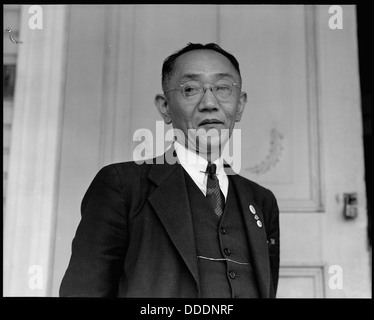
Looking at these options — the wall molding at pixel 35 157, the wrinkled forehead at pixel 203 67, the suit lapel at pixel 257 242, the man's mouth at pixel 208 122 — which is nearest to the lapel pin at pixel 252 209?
the suit lapel at pixel 257 242

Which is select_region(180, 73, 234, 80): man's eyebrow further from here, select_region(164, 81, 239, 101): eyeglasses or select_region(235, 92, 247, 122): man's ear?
select_region(235, 92, 247, 122): man's ear

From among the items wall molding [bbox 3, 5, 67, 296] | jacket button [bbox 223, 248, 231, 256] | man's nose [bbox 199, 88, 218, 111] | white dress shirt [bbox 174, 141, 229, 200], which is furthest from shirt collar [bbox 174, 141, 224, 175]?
wall molding [bbox 3, 5, 67, 296]

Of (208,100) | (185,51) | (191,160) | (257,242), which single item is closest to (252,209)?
(257,242)

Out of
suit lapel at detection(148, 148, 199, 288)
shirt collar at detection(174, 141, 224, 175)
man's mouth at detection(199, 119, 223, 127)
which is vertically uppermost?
man's mouth at detection(199, 119, 223, 127)

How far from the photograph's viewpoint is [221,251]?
1595 mm

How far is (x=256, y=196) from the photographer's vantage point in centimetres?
182

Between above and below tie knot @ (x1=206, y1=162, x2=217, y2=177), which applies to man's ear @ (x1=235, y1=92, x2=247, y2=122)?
above

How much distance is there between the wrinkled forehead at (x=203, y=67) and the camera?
174 centimetres

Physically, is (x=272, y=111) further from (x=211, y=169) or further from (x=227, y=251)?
(x=227, y=251)

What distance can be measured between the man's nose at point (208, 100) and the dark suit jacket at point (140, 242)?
0.18 m

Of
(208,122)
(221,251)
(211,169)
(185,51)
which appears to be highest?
(185,51)

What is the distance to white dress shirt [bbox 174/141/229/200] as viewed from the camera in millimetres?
1707

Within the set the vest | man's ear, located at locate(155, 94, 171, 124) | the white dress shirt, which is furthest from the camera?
man's ear, located at locate(155, 94, 171, 124)

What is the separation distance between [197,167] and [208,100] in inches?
7.3
